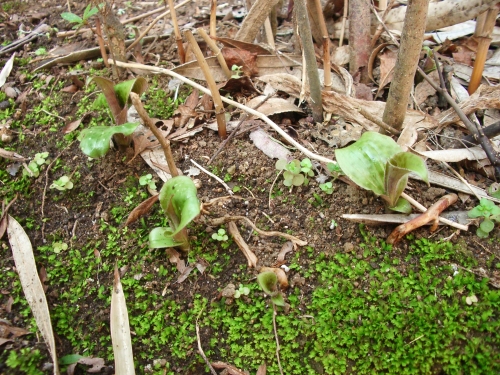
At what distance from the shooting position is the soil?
1552 millimetres

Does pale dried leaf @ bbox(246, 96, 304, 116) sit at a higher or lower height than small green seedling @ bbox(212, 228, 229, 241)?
higher

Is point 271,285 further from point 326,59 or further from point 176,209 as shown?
point 326,59

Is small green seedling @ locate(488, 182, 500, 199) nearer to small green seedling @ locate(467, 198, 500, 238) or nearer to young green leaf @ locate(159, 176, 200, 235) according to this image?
small green seedling @ locate(467, 198, 500, 238)

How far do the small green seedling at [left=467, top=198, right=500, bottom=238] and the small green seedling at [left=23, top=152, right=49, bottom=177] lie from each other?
186cm

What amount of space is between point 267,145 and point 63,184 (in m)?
0.92

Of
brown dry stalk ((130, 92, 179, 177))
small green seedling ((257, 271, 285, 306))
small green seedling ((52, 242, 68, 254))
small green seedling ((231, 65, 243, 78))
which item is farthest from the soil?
small green seedling ((231, 65, 243, 78))

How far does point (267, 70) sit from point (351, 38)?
18.1 inches

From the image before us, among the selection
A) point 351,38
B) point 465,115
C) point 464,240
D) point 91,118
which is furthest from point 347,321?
point 91,118

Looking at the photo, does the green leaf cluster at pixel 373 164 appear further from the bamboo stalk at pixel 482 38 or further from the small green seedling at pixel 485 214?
the bamboo stalk at pixel 482 38

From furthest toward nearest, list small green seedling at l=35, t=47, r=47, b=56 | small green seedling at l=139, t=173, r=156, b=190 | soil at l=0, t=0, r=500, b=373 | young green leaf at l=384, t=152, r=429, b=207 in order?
1. small green seedling at l=35, t=47, r=47, b=56
2. small green seedling at l=139, t=173, r=156, b=190
3. soil at l=0, t=0, r=500, b=373
4. young green leaf at l=384, t=152, r=429, b=207

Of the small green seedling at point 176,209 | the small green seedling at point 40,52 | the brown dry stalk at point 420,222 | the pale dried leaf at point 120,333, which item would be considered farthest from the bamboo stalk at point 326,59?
the small green seedling at point 40,52

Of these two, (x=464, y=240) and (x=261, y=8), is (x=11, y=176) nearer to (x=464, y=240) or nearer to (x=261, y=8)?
(x=261, y=8)

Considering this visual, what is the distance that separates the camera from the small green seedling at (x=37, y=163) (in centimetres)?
192

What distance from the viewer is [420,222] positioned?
1507mm
